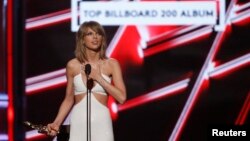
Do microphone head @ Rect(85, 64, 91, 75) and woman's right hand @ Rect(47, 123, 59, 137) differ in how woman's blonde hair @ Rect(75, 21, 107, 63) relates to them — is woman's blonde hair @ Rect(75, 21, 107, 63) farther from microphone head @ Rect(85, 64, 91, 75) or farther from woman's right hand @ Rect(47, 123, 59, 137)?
woman's right hand @ Rect(47, 123, 59, 137)

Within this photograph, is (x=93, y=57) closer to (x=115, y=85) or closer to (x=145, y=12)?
(x=115, y=85)

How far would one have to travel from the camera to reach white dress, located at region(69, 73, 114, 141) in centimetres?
245

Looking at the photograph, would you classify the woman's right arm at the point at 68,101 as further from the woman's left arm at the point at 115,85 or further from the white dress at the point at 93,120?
the woman's left arm at the point at 115,85

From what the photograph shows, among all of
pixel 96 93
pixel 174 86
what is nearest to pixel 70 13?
pixel 174 86

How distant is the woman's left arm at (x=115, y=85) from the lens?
2.42m

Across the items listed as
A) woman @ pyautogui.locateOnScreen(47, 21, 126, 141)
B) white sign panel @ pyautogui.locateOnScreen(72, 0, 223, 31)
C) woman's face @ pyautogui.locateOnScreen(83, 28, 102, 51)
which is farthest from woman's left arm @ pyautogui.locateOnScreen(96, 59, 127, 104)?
white sign panel @ pyautogui.locateOnScreen(72, 0, 223, 31)

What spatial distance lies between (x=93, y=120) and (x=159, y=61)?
146cm

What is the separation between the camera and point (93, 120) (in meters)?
2.46

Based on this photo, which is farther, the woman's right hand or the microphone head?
A: the woman's right hand

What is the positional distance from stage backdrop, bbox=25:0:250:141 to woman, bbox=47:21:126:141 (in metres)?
1.28

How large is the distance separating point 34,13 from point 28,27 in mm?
110

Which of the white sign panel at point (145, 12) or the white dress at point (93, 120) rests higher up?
the white sign panel at point (145, 12)

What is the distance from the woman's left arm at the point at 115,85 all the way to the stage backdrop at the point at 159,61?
1.29 m

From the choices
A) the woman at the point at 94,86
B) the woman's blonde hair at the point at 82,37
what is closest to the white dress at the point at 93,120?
the woman at the point at 94,86
